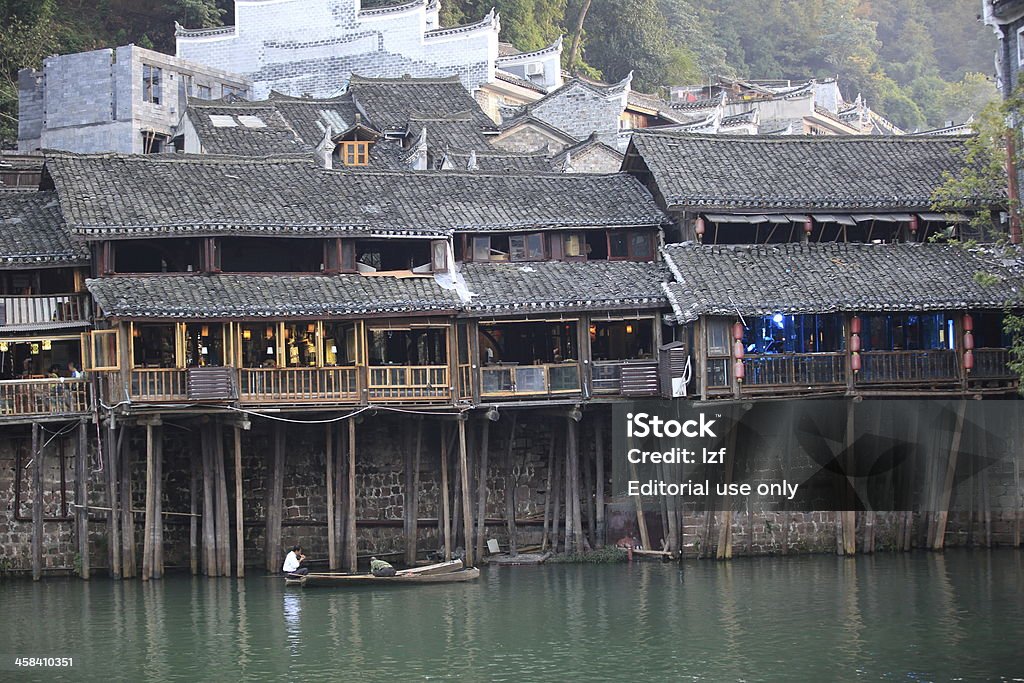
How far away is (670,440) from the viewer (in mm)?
42281

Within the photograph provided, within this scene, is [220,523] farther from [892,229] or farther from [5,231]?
[892,229]

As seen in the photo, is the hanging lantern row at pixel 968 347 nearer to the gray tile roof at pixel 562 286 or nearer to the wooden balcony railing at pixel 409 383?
the gray tile roof at pixel 562 286

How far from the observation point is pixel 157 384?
39.2 m

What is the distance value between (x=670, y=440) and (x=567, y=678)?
12.5 meters

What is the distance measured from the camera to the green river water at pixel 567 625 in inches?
1225

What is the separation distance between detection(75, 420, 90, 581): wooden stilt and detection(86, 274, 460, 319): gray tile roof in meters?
3.09

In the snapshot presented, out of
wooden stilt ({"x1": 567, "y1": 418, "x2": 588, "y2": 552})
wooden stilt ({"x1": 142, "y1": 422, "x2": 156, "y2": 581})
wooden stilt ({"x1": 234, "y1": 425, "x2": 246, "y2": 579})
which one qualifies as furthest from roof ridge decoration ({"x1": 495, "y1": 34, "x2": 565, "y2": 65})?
wooden stilt ({"x1": 142, "y1": 422, "x2": 156, "y2": 581})

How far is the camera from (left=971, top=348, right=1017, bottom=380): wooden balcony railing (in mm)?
42375

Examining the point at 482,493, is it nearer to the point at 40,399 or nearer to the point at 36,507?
the point at 36,507

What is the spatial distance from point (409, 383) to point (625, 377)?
494cm

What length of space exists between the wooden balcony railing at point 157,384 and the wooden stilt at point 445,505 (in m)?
6.25

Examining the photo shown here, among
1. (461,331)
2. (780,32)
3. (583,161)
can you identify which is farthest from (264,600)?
(780,32)

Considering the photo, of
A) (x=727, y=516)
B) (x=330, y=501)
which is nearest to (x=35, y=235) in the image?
(x=330, y=501)

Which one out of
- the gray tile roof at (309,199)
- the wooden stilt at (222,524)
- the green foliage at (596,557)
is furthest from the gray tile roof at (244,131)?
the green foliage at (596,557)
